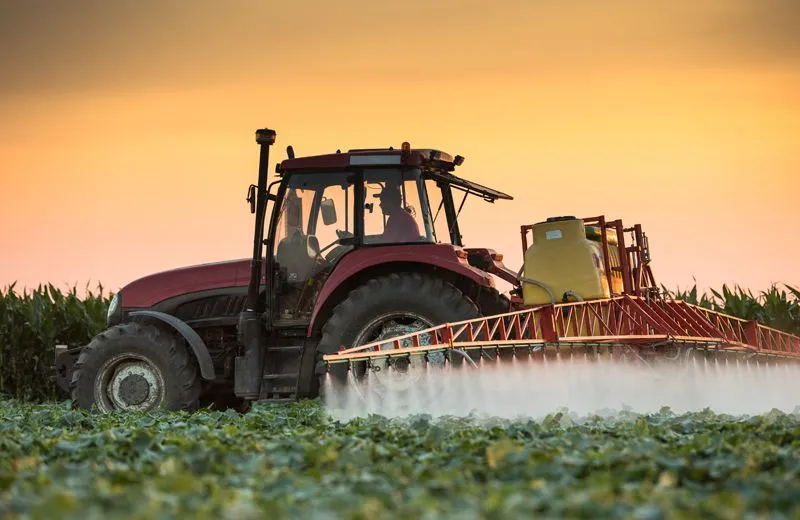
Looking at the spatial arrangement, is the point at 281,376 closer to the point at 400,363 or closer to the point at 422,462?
the point at 400,363

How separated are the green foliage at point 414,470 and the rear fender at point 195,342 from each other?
2.21m

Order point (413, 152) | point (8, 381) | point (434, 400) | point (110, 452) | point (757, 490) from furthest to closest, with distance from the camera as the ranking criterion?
point (8, 381) < point (413, 152) < point (434, 400) < point (110, 452) < point (757, 490)

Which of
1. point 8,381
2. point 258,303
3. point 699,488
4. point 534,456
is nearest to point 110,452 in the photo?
point 534,456

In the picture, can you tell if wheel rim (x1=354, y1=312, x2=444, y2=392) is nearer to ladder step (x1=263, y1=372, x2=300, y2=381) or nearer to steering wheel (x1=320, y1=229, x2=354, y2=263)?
steering wheel (x1=320, y1=229, x2=354, y2=263)

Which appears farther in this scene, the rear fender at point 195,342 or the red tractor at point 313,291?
the rear fender at point 195,342

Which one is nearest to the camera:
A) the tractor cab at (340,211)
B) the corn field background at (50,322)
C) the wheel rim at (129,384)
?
the tractor cab at (340,211)

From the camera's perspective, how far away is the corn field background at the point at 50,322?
18.2m

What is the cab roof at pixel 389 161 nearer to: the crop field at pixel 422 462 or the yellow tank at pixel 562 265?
the yellow tank at pixel 562 265

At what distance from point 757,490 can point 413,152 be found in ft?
20.7

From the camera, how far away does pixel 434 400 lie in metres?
9.73

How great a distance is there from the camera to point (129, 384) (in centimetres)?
1187

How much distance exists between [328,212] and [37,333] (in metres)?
9.43

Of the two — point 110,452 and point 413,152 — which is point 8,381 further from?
point 110,452

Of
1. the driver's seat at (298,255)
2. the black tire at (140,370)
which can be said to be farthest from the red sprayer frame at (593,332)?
the black tire at (140,370)
